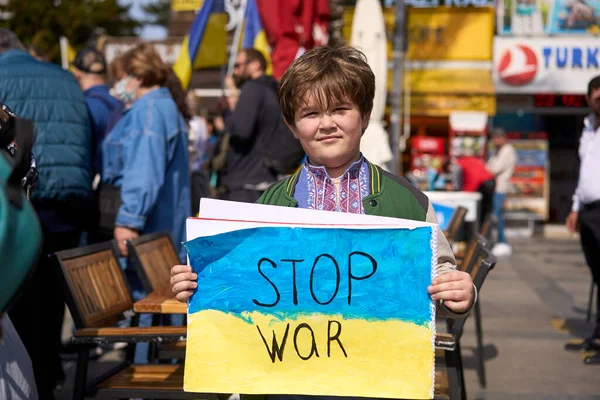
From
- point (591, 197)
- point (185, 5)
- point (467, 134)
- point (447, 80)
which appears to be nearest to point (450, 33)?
point (447, 80)

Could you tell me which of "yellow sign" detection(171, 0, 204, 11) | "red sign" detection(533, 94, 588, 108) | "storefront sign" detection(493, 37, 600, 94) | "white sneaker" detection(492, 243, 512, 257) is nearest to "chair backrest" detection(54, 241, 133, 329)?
"white sneaker" detection(492, 243, 512, 257)

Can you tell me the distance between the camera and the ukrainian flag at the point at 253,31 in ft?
34.6

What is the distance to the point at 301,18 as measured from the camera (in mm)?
11703

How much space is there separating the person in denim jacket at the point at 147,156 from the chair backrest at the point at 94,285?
0.56 m

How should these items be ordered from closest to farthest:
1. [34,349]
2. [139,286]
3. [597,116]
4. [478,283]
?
[478,283], [34,349], [139,286], [597,116]

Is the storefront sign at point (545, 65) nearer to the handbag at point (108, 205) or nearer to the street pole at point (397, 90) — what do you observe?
the street pole at point (397, 90)

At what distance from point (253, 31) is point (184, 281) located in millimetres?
8821

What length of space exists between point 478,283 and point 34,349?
2.41 metres

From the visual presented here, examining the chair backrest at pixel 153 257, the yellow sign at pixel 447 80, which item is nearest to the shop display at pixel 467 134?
the yellow sign at pixel 447 80

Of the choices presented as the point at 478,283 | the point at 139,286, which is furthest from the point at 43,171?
the point at 478,283

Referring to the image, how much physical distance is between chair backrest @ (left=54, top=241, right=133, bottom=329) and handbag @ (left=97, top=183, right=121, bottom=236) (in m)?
0.90

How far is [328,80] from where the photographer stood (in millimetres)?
2305

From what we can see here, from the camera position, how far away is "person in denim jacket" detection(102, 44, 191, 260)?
4.57 meters

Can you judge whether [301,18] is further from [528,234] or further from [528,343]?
[528,234]
